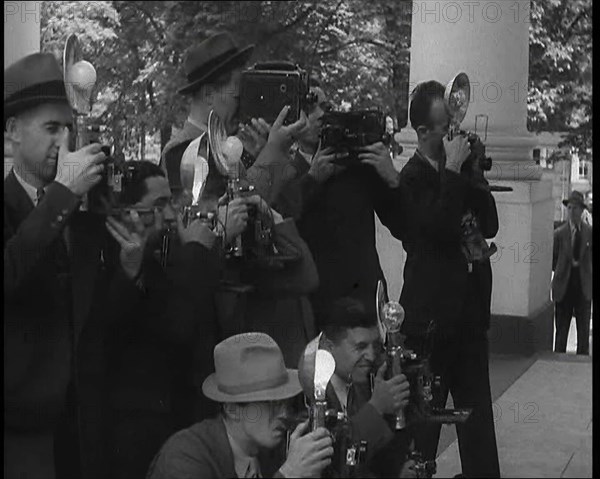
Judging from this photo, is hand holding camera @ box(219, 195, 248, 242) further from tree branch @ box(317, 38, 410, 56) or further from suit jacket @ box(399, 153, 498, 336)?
tree branch @ box(317, 38, 410, 56)

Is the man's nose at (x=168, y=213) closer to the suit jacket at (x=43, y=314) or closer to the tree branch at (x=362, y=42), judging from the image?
the suit jacket at (x=43, y=314)

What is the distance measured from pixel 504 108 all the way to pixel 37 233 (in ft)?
5.73

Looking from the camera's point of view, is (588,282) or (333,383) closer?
(333,383)

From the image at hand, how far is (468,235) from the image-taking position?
2900 millimetres

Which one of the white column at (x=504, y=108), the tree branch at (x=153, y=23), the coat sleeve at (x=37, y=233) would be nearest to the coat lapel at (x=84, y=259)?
the coat sleeve at (x=37, y=233)

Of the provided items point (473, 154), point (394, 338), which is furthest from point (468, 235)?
point (394, 338)

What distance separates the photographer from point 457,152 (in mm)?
2850

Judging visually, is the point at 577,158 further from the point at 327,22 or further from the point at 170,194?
the point at 170,194

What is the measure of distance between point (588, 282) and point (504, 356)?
1.37 ft

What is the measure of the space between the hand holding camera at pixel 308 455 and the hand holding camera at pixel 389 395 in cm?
29

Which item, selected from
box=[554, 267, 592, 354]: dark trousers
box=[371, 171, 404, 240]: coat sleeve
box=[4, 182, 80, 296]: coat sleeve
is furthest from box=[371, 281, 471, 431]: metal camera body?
box=[554, 267, 592, 354]: dark trousers

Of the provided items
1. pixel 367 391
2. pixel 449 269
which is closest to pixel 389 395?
pixel 367 391

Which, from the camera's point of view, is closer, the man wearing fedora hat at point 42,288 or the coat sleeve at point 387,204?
the man wearing fedora hat at point 42,288

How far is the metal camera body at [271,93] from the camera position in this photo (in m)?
2.57
